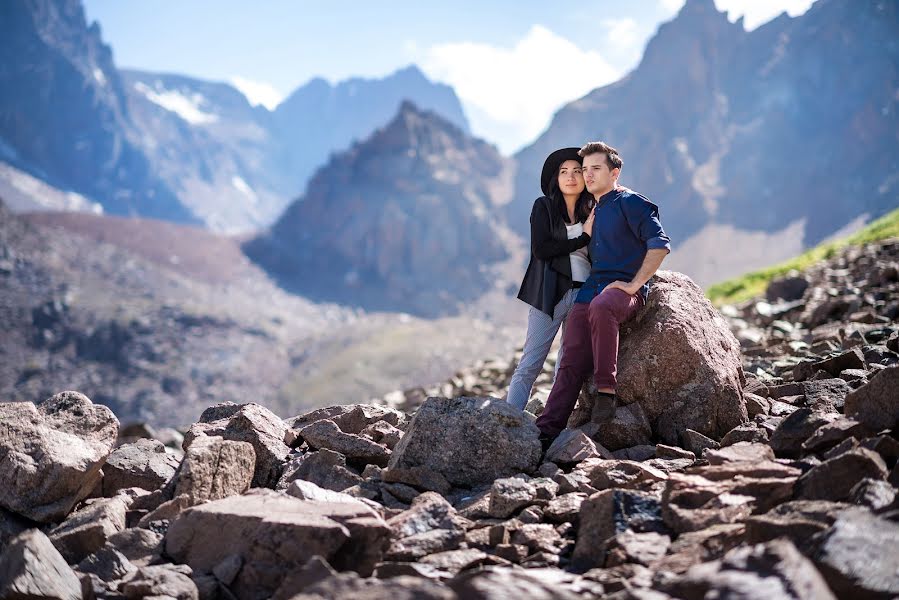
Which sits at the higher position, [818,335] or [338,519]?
[818,335]

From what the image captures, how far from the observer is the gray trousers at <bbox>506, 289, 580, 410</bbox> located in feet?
26.7

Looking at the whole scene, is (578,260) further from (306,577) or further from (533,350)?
(306,577)

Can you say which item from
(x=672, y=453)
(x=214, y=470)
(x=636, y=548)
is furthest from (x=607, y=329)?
(x=214, y=470)

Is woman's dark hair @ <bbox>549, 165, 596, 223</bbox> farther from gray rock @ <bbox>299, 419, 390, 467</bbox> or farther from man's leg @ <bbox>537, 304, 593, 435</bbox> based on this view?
gray rock @ <bbox>299, 419, 390, 467</bbox>

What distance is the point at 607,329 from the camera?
Answer: 6.75 metres

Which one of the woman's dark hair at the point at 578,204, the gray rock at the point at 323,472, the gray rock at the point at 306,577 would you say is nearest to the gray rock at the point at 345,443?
the gray rock at the point at 323,472

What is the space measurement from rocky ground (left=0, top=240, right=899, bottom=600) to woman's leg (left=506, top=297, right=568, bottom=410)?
901 mm

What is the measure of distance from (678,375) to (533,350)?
6.06ft

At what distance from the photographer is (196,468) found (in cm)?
588

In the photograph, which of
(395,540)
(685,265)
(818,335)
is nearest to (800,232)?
(685,265)

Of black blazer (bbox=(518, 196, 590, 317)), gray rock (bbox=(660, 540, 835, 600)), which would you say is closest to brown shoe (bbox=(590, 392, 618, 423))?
black blazer (bbox=(518, 196, 590, 317))

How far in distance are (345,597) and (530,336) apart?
558 cm

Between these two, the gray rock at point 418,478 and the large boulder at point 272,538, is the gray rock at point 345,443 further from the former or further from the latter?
the large boulder at point 272,538

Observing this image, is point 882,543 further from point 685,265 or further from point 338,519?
point 685,265
